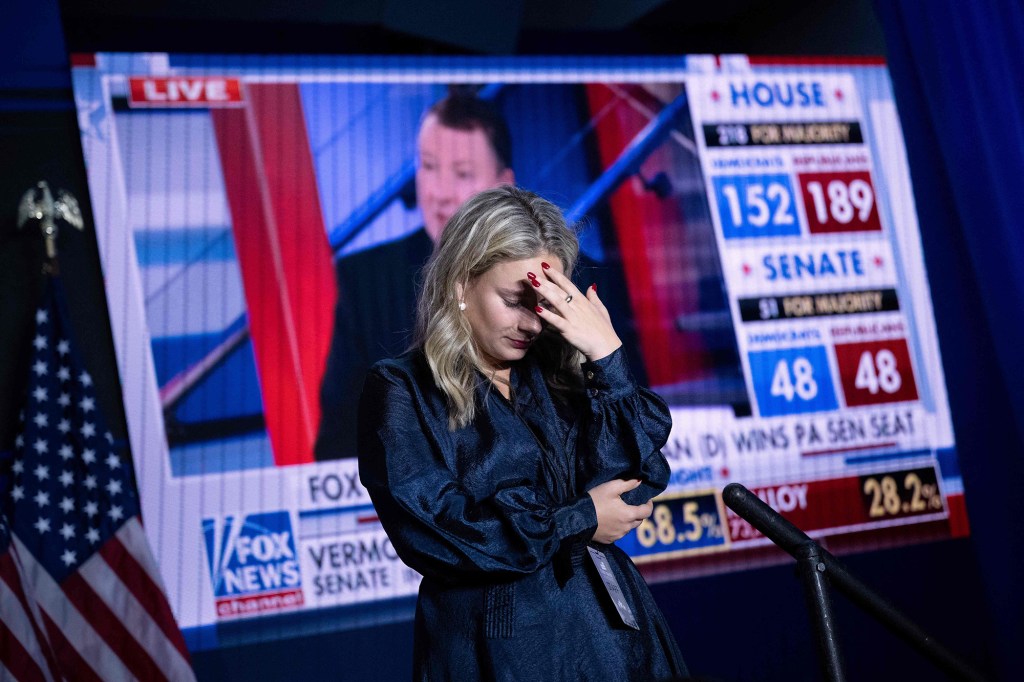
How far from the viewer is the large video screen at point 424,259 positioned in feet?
11.8

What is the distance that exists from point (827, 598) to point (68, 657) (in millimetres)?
2801

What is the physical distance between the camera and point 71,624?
10.9 ft

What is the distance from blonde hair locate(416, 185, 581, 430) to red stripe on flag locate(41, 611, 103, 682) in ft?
7.44

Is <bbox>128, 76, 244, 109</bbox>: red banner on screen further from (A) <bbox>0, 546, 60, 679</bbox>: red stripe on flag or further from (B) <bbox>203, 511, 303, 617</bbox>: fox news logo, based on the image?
(A) <bbox>0, 546, 60, 679</bbox>: red stripe on flag

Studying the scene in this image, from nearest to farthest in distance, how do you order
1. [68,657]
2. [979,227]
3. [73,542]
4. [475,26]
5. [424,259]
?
[979,227] → [68,657] → [73,542] → [424,259] → [475,26]

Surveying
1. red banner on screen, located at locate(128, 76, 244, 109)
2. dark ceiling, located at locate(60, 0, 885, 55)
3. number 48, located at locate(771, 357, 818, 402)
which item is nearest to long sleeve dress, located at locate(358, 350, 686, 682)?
red banner on screen, located at locate(128, 76, 244, 109)

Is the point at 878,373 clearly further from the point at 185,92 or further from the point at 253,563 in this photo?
the point at 185,92

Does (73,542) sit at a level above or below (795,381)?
below

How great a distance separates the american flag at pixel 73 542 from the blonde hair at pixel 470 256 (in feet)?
7.18

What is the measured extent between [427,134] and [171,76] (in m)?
0.91

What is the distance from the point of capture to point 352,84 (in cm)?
389

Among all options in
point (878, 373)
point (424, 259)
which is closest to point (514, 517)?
point (424, 259)

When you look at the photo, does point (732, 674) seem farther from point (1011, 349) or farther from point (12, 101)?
point (12, 101)

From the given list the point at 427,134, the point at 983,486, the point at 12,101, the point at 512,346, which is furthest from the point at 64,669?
the point at 983,486
